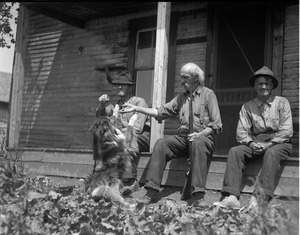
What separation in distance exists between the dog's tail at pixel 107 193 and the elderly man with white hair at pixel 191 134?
1.14 feet

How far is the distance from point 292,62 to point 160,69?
262 cm

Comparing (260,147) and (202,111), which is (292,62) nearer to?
(202,111)

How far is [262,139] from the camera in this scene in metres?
5.34

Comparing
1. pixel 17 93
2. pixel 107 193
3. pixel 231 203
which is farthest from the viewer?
pixel 17 93

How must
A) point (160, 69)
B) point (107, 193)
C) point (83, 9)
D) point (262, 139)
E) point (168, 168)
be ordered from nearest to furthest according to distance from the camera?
1. point (107, 193)
2. point (262, 139)
3. point (168, 168)
4. point (160, 69)
5. point (83, 9)

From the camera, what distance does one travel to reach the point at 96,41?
1118 centimetres

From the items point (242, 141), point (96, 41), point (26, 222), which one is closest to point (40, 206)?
point (26, 222)

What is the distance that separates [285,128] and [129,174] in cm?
199

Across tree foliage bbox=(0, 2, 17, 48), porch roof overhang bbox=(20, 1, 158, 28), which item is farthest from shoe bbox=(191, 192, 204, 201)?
tree foliage bbox=(0, 2, 17, 48)

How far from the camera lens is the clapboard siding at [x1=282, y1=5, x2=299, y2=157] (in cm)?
788

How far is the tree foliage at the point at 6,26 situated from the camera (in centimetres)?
1352

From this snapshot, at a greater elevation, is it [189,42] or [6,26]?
[6,26]

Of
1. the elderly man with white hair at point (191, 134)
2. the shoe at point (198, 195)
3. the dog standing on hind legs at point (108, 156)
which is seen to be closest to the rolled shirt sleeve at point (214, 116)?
the elderly man with white hair at point (191, 134)

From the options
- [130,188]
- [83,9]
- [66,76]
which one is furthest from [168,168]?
[66,76]
